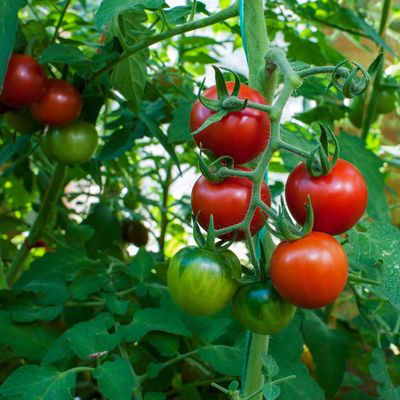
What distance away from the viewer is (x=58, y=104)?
79 cm

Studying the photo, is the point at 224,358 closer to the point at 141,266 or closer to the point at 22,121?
the point at 141,266

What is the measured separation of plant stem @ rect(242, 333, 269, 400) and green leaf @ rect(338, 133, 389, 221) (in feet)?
1.15

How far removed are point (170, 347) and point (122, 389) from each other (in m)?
0.12

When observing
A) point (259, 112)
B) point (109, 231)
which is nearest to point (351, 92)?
point (259, 112)

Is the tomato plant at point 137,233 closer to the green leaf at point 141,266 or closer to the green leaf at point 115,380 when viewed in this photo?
the green leaf at point 141,266

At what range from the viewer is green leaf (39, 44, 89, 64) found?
2.39 feet

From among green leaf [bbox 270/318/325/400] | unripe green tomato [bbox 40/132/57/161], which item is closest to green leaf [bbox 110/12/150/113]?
unripe green tomato [bbox 40/132/57/161]

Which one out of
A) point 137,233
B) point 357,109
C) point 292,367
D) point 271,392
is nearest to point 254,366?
point 271,392

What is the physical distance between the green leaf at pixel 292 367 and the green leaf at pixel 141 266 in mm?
169

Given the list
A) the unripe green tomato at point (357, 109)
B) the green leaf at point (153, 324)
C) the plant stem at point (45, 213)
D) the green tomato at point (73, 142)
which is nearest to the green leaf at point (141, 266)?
the green leaf at point (153, 324)

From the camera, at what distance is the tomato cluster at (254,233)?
1.29 feet

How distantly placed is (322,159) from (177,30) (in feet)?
0.98

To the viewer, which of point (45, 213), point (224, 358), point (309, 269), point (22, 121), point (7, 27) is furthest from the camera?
point (45, 213)

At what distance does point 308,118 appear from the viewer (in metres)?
1.03
